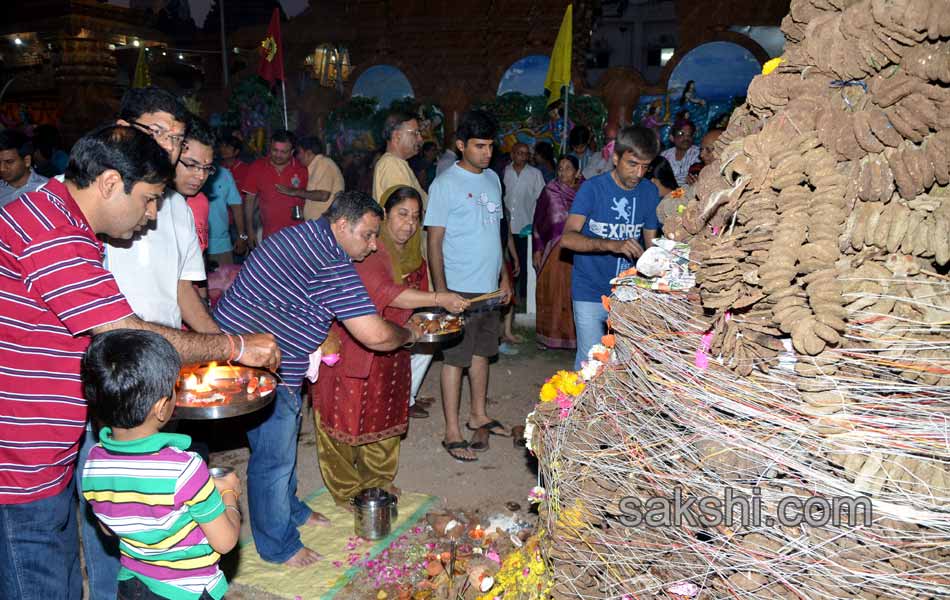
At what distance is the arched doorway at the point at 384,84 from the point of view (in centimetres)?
1599

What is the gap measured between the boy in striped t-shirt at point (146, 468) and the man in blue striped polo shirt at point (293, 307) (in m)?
1.18

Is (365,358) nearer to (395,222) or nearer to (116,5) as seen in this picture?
(395,222)

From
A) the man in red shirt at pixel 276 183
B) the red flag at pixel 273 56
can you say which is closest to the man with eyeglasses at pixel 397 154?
the man in red shirt at pixel 276 183

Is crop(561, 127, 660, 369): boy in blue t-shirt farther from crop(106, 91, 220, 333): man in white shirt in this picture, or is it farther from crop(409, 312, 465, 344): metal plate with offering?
crop(106, 91, 220, 333): man in white shirt

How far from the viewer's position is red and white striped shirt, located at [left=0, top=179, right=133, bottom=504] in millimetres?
2008

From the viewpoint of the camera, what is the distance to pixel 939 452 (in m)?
1.55

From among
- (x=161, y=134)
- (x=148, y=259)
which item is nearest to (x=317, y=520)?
(x=148, y=259)

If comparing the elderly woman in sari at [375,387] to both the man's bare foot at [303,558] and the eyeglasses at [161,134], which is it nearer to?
the man's bare foot at [303,558]

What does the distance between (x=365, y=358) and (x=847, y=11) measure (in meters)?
2.69

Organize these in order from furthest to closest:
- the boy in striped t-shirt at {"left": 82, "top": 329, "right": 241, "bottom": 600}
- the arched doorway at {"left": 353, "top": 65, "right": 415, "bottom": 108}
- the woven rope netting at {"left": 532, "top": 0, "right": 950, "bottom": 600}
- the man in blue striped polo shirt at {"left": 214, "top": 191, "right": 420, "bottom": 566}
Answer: the arched doorway at {"left": 353, "top": 65, "right": 415, "bottom": 108}
the man in blue striped polo shirt at {"left": 214, "top": 191, "right": 420, "bottom": 566}
the boy in striped t-shirt at {"left": 82, "top": 329, "right": 241, "bottom": 600}
the woven rope netting at {"left": 532, "top": 0, "right": 950, "bottom": 600}

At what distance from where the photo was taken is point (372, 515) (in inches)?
142

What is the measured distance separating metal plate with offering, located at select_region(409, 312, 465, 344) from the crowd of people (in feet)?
0.45

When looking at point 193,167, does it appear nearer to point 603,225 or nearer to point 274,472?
point 274,472

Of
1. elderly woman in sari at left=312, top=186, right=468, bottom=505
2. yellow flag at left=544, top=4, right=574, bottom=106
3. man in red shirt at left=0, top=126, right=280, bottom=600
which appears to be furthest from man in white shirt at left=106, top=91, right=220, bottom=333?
yellow flag at left=544, top=4, right=574, bottom=106
